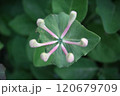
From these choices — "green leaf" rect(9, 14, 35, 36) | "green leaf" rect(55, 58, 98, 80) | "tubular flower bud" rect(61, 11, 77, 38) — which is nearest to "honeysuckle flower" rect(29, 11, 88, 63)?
"tubular flower bud" rect(61, 11, 77, 38)

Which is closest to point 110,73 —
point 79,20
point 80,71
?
point 80,71

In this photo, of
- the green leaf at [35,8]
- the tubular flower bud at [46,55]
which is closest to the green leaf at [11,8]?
the green leaf at [35,8]

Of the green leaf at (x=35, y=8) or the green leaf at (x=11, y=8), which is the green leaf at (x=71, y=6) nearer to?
the green leaf at (x=35, y=8)

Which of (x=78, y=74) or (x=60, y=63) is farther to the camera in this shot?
(x=78, y=74)

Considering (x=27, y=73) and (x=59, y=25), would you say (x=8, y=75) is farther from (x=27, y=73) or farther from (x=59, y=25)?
(x=59, y=25)

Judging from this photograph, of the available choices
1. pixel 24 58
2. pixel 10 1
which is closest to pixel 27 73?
pixel 24 58

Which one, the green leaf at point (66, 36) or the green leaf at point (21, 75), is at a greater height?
the green leaf at point (66, 36)

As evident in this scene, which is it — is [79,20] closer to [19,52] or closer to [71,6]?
[71,6]
